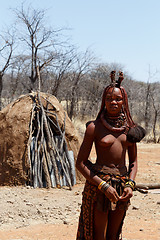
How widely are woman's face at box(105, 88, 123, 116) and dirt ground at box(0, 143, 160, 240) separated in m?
2.09

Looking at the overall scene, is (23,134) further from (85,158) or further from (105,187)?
(105,187)

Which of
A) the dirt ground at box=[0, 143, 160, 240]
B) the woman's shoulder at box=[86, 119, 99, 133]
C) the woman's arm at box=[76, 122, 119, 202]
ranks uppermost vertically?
the woman's shoulder at box=[86, 119, 99, 133]

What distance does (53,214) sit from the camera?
5094 millimetres

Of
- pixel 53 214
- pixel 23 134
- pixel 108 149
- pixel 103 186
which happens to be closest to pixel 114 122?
pixel 108 149

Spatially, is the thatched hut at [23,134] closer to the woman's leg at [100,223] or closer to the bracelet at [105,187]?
the woman's leg at [100,223]

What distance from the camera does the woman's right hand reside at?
2.54 meters

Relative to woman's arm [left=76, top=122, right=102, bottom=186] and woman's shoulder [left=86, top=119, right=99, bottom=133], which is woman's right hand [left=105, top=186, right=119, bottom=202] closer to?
woman's arm [left=76, top=122, right=102, bottom=186]

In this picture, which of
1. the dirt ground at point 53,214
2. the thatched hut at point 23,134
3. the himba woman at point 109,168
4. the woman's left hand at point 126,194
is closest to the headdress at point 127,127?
the himba woman at point 109,168

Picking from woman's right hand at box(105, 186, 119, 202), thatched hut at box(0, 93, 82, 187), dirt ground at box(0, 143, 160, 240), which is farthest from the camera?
thatched hut at box(0, 93, 82, 187)

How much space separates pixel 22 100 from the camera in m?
6.85

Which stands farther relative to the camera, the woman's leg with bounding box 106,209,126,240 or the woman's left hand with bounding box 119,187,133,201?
the woman's leg with bounding box 106,209,126,240

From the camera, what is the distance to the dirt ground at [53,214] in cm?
429

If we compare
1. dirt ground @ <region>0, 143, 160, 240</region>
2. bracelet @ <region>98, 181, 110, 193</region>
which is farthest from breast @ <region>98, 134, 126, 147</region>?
dirt ground @ <region>0, 143, 160, 240</region>

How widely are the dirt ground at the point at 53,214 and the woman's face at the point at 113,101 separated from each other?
6.86 feet
